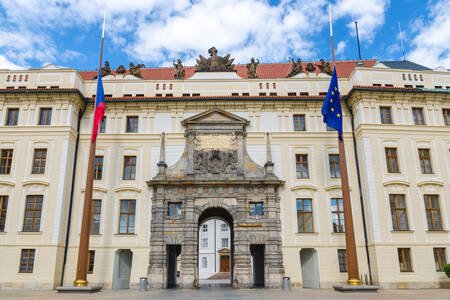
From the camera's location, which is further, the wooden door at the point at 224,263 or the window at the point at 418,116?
the wooden door at the point at 224,263

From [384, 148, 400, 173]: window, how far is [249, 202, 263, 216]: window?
9.13m

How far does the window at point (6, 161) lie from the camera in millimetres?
26219

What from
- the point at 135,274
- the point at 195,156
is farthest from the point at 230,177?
the point at 135,274

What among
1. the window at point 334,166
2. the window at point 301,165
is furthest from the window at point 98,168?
the window at point 334,166

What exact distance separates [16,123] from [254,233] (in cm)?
1846

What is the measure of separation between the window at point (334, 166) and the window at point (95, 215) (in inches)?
641

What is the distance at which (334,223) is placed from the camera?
25.9m

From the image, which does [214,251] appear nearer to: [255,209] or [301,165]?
[255,209]

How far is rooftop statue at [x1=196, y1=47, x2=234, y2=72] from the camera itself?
98.2 ft

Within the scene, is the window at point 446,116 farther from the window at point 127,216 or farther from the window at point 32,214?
the window at point 32,214

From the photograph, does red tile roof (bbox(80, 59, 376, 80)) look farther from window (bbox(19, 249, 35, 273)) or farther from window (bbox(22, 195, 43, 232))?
window (bbox(19, 249, 35, 273))

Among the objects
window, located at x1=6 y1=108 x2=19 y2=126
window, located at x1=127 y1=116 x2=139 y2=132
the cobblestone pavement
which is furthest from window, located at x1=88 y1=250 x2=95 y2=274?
window, located at x1=6 y1=108 x2=19 y2=126

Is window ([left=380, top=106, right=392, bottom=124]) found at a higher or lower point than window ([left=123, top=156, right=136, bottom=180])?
higher

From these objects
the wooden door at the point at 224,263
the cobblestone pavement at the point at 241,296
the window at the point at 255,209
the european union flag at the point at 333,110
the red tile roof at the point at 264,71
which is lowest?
the cobblestone pavement at the point at 241,296
